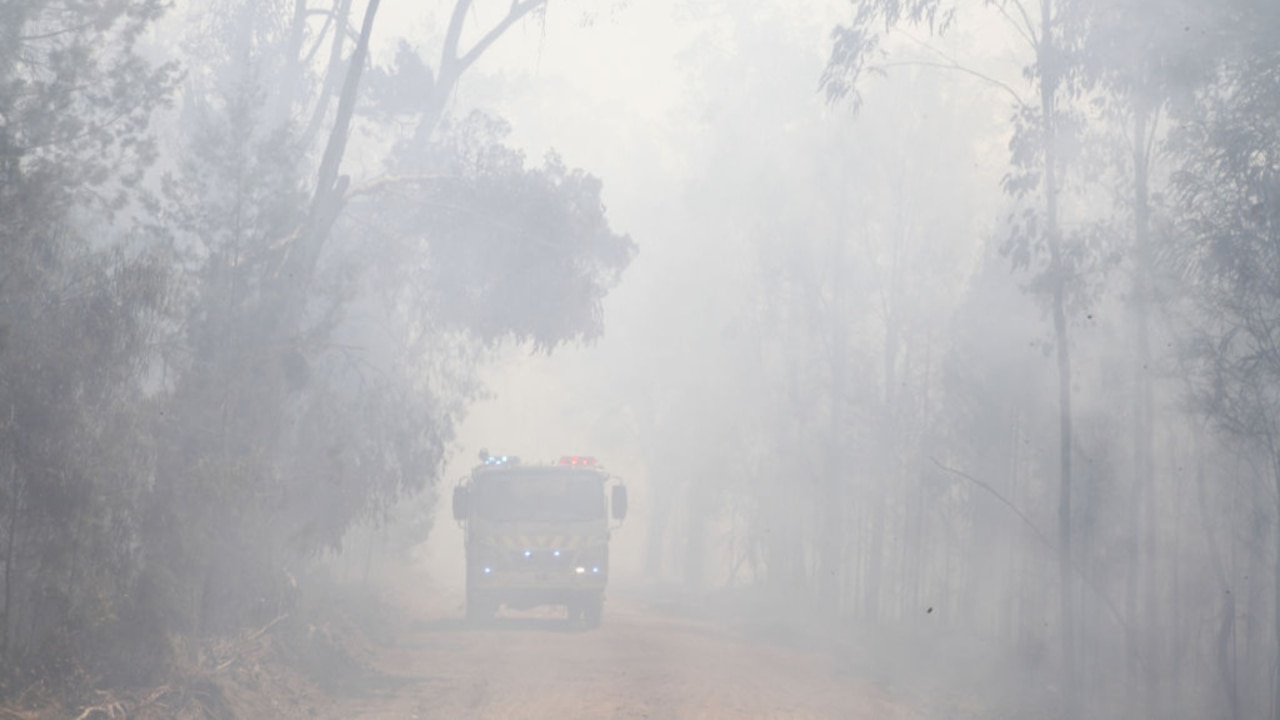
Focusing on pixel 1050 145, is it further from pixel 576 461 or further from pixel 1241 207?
pixel 576 461

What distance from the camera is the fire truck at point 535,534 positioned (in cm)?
2458

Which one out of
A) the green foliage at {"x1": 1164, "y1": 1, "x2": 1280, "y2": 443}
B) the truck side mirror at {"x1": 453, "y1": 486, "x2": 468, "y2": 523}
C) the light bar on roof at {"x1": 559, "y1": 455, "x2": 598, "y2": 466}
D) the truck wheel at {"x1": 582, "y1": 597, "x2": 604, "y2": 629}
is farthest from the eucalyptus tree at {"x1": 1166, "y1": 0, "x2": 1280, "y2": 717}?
the truck side mirror at {"x1": 453, "y1": 486, "x2": 468, "y2": 523}

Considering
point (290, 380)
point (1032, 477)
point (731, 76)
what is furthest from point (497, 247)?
point (731, 76)

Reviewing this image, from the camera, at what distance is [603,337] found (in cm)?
2442

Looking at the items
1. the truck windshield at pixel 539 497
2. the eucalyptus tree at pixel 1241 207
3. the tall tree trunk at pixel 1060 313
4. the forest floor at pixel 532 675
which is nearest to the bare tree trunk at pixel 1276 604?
the eucalyptus tree at pixel 1241 207

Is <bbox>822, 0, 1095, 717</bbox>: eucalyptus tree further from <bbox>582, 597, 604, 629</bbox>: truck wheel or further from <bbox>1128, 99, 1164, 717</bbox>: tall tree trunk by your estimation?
<bbox>582, 597, 604, 629</bbox>: truck wheel

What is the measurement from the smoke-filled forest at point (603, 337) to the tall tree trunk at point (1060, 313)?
0.08 metres

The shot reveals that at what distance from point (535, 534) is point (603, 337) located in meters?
4.10

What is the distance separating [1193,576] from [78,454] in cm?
1791

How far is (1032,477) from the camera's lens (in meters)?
25.4

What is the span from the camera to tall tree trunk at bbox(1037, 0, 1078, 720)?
16266 mm

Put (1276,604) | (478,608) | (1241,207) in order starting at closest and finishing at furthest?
1. (1241,207)
2. (1276,604)
3. (478,608)

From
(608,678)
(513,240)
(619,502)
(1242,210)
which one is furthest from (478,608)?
(1242,210)

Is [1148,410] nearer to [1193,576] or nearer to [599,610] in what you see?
[1193,576]
